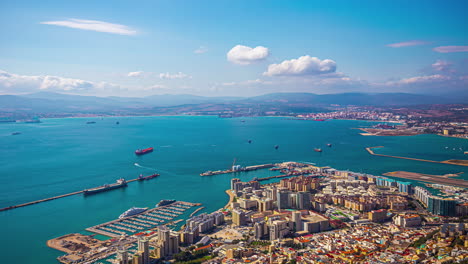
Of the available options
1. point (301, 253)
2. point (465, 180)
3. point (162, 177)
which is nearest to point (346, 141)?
point (465, 180)

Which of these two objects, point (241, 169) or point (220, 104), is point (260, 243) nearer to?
point (241, 169)

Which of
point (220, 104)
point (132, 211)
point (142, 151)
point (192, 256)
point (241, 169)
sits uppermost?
point (220, 104)

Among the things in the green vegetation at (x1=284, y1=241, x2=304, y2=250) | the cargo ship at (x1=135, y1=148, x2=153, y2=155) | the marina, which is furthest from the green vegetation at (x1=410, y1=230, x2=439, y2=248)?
the cargo ship at (x1=135, y1=148, x2=153, y2=155)

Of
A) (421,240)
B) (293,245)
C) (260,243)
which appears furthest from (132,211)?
(421,240)

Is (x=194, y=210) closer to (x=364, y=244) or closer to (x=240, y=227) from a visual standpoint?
(x=240, y=227)

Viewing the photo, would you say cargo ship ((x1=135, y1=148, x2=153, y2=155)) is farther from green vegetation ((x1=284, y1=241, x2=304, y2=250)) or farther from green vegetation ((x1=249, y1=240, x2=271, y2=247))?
green vegetation ((x1=284, y1=241, x2=304, y2=250))
